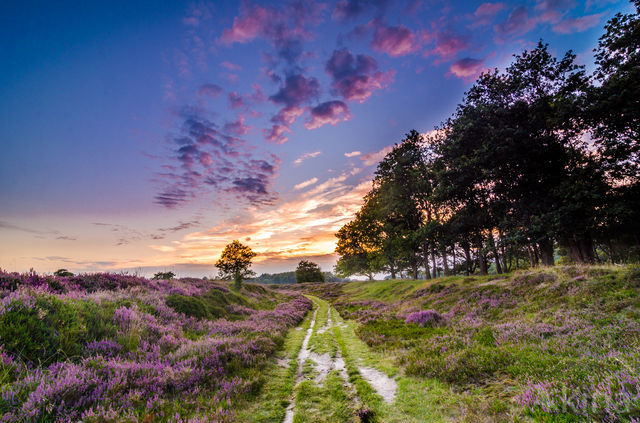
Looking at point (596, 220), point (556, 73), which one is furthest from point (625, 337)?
point (556, 73)

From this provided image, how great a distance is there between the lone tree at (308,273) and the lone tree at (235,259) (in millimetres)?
54698

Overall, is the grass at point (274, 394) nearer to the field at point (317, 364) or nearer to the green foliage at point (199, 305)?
the field at point (317, 364)

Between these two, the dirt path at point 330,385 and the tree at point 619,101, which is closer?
the dirt path at point 330,385

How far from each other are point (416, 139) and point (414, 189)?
828cm

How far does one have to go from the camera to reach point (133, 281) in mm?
17312

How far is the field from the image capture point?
5043 millimetres

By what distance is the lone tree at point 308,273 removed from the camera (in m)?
103

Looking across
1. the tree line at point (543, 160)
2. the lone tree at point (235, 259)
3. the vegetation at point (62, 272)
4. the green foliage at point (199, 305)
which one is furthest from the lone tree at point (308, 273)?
the vegetation at point (62, 272)

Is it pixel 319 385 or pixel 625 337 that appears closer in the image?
pixel 625 337

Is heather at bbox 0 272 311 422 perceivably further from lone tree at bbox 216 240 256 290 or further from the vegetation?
lone tree at bbox 216 240 256 290

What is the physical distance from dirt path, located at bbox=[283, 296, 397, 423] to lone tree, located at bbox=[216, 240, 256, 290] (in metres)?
40.0

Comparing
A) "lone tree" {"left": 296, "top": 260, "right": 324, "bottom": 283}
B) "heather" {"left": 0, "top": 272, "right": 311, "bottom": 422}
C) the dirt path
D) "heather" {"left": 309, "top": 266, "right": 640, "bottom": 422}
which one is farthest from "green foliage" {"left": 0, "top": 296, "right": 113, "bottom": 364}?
"lone tree" {"left": 296, "top": 260, "right": 324, "bottom": 283}

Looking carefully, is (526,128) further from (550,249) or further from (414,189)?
(414,189)

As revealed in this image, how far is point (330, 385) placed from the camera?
810 centimetres
